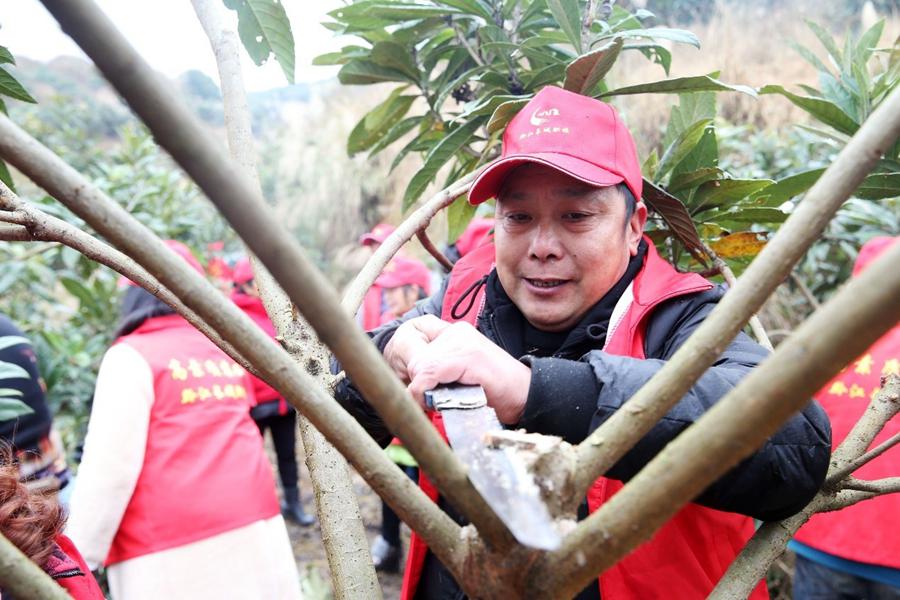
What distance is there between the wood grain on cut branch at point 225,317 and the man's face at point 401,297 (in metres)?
4.35

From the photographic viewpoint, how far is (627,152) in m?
1.39

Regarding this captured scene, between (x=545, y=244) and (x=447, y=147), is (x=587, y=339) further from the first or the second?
(x=447, y=147)

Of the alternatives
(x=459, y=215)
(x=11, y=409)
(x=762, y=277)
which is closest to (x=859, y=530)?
(x=459, y=215)

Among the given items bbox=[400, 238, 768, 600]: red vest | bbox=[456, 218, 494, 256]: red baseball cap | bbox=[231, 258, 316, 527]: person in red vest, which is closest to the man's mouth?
bbox=[400, 238, 768, 600]: red vest

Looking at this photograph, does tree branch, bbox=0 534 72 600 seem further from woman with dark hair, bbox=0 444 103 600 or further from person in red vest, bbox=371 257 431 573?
person in red vest, bbox=371 257 431 573

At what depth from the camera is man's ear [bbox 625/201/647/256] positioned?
4.67 feet

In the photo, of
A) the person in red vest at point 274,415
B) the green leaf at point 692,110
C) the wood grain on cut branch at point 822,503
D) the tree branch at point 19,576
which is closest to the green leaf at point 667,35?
the green leaf at point 692,110

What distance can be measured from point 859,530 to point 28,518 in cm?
250

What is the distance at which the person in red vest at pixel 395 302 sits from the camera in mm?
4773

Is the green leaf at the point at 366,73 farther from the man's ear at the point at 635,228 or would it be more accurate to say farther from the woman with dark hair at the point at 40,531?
the woman with dark hair at the point at 40,531

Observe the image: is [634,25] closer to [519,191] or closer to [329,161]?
[519,191]

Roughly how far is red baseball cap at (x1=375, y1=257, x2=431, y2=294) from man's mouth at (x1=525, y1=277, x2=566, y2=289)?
3620 millimetres

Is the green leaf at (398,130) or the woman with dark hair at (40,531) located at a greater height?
the green leaf at (398,130)

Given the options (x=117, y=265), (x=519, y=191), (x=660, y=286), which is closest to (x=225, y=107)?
(x=117, y=265)
